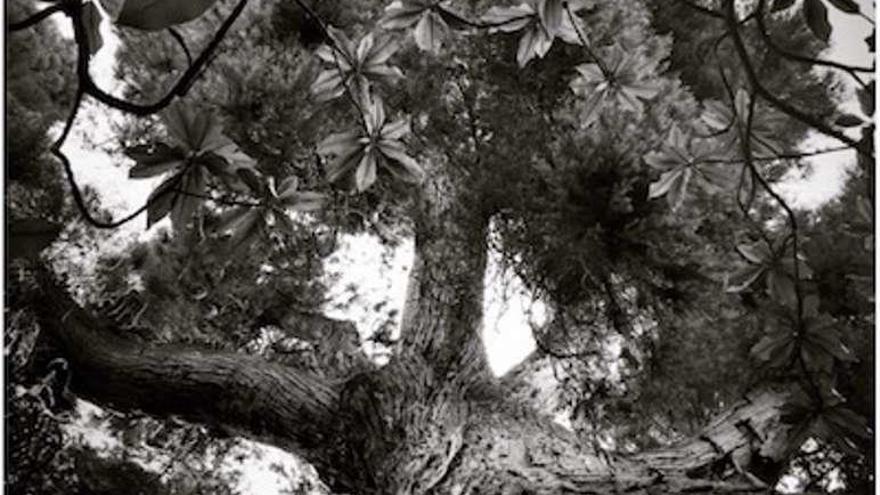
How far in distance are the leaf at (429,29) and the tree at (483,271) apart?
723mm

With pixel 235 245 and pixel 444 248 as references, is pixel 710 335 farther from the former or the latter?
pixel 235 245

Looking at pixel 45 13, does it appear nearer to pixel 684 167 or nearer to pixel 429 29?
pixel 429 29

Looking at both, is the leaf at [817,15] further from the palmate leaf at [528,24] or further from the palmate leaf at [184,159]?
the palmate leaf at [184,159]

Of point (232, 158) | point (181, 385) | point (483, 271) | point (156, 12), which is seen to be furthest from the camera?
point (483, 271)

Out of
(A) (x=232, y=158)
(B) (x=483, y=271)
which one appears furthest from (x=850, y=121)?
(B) (x=483, y=271)

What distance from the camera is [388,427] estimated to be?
2.24 meters

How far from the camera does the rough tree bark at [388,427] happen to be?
212 cm

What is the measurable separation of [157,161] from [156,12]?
36cm

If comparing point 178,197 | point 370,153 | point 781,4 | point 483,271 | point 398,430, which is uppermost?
point 483,271

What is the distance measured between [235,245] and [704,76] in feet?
9.97

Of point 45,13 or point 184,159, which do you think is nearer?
point 45,13

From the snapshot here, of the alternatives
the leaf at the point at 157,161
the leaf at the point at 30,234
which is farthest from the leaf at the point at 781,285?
the leaf at the point at 30,234

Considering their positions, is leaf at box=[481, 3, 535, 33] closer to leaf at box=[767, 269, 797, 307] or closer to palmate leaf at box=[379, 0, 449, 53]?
palmate leaf at box=[379, 0, 449, 53]

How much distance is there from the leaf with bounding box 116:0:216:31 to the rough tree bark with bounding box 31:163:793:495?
1.77 meters
